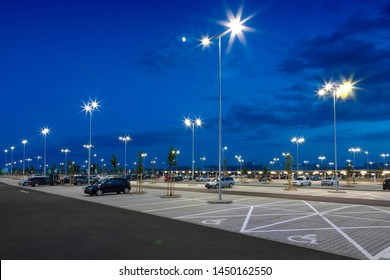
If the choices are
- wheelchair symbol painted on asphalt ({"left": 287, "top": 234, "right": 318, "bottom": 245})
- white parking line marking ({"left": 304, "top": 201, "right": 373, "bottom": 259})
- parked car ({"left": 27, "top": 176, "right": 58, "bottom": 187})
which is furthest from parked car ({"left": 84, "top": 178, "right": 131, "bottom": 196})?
parked car ({"left": 27, "top": 176, "right": 58, "bottom": 187})

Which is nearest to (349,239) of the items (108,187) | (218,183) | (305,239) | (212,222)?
(305,239)

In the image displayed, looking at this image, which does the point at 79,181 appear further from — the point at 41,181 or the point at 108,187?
the point at 108,187

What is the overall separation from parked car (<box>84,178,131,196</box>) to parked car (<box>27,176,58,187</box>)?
24130 millimetres

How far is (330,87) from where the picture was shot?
112 feet

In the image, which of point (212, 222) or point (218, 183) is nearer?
point (212, 222)

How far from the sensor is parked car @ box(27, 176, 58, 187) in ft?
166

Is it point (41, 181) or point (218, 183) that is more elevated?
point (218, 183)

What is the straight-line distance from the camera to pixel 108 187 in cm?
3188

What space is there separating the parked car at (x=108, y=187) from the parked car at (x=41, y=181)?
24130mm

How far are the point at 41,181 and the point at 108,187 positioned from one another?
2610 centimetres

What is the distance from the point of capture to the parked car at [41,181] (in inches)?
1997
